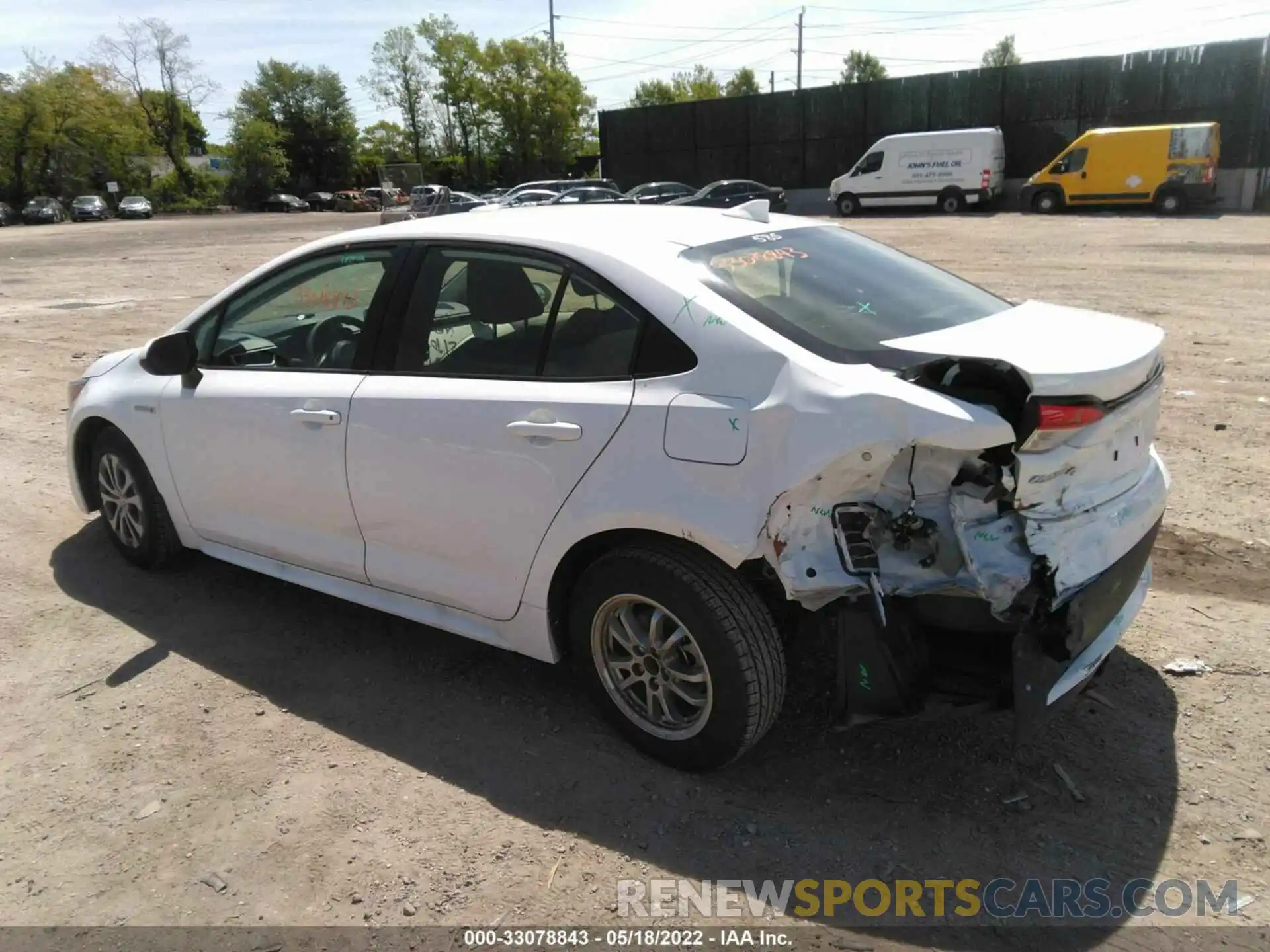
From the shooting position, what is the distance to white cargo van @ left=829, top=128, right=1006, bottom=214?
3259cm

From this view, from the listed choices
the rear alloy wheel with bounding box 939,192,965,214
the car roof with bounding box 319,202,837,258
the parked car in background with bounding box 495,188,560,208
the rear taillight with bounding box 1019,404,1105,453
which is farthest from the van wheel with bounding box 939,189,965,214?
the rear taillight with bounding box 1019,404,1105,453

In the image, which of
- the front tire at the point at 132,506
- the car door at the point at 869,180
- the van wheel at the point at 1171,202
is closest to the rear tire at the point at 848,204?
the car door at the point at 869,180

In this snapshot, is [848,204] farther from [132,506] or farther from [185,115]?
[185,115]

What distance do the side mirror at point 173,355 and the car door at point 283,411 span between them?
90 mm

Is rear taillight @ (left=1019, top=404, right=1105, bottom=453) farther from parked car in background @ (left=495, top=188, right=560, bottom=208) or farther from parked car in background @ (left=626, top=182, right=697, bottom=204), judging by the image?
parked car in background @ (left=626, top=182, right=697, bottom=204)

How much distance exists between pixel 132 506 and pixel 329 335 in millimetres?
1532

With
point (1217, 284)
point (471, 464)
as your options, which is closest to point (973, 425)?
point (471, 464)

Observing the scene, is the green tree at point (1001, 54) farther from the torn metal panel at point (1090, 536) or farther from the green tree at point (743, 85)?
the torn metal panel at point (1090, 536)

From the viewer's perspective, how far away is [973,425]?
241 centimetres

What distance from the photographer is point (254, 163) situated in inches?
2655

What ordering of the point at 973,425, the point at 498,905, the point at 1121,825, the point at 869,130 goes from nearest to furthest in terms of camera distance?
the point at 973,425
the point at 498,905
the point at 1121,825
the point at 869,130

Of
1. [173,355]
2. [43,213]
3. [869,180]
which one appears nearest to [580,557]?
[173,355]

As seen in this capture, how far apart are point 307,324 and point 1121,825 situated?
3.60 m

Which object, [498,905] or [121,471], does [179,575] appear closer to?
[121,471]
